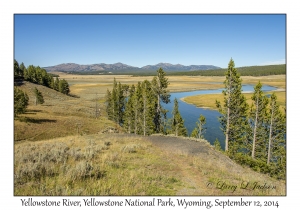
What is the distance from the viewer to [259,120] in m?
30.0

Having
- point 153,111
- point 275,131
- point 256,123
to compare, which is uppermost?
point 153,111

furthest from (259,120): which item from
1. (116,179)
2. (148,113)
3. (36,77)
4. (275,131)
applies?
(36,77)

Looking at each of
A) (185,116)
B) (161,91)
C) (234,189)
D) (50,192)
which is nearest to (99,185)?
(50,192)

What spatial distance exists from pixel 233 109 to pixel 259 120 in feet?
19.5

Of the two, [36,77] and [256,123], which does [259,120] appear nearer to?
[256,123]

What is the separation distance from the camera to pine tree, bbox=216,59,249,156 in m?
26.3

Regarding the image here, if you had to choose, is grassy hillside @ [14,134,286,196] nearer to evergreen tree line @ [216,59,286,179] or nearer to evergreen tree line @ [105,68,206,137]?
evergreen tree line @ [216,59,286,179]

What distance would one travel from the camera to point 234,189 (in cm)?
822

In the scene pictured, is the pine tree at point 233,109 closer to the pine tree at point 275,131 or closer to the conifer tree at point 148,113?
the pine tree at point 275,131

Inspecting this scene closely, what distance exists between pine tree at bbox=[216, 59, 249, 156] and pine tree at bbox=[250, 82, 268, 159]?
2.18 metres

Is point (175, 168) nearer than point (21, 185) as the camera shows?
No

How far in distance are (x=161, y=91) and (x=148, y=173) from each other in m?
26.4

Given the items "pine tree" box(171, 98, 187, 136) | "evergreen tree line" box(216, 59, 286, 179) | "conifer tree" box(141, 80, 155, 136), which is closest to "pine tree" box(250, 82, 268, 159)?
"evergreen tree line" box(216, 59, 286, 179)
